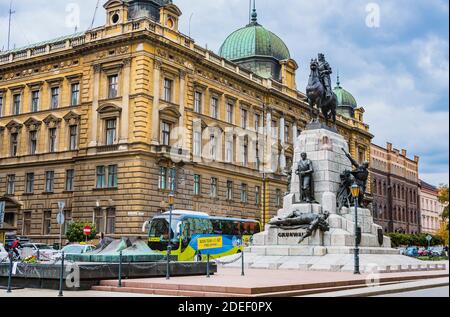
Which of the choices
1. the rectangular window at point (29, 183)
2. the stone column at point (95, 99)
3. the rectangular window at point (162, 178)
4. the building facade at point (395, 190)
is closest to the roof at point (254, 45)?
the stone column at point (95, 99)

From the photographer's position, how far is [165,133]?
175 feet

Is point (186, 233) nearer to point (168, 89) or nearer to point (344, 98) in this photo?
point (168, 89)

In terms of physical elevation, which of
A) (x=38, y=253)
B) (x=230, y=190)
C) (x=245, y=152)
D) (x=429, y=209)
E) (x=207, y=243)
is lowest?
(x=38, y=253)

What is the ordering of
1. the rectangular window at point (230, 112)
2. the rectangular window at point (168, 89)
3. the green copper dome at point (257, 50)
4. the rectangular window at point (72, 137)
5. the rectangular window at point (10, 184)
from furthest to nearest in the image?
the green copper dome at point (257, 50) → the rectangular window at point (230, 112) → the rectangular window at point (10, 184) → the rectangular window at point (72, 137) → the rectangular window at point (168, 89)

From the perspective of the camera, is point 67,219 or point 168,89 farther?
point 168,89

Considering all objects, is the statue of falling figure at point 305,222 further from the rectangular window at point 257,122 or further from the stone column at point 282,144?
the stone column at point 282,144

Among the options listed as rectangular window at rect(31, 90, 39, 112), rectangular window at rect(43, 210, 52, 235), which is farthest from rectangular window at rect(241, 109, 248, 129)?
rectangular window at rect(43, 210, 52, 235)

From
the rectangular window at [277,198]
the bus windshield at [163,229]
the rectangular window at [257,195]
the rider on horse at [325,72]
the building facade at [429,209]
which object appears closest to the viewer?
the rider on horse at [325,72]

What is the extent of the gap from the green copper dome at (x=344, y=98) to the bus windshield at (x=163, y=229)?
65.0m

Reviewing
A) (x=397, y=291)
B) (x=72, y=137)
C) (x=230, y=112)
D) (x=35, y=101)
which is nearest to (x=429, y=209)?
(x=230, y=112)

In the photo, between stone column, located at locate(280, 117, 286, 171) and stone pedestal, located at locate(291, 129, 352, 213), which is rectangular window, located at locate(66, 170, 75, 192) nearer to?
stone column, located at locate(280, 117, 286, 171)

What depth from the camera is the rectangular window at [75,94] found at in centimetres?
5525

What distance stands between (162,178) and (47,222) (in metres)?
12.0
